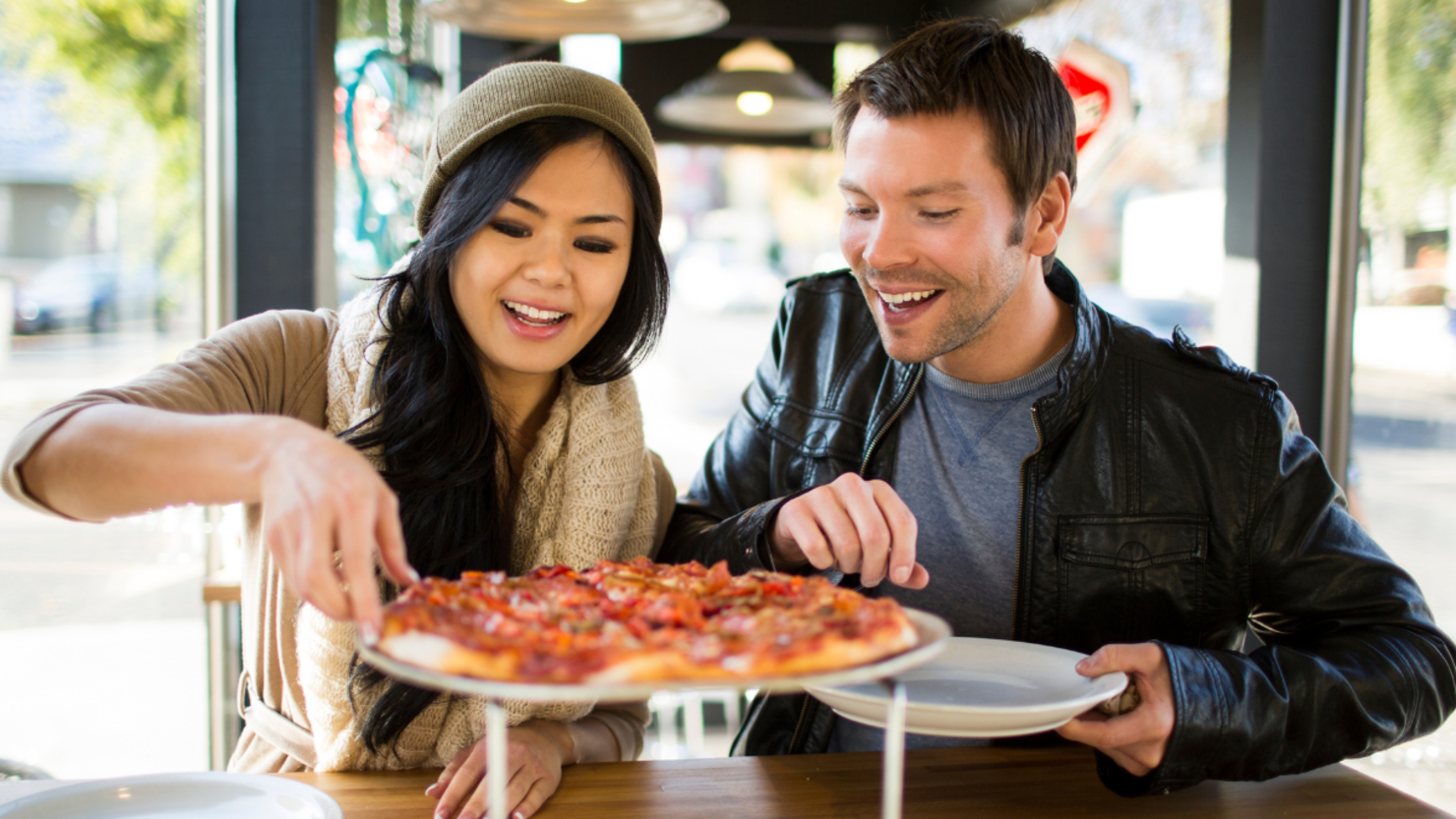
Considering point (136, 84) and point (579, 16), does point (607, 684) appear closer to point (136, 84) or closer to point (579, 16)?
point (579, 16)

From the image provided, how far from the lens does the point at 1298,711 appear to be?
4.40 feet

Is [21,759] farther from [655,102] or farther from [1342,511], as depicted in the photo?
[655,102]

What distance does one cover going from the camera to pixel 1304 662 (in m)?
1.39

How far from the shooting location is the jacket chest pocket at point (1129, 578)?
64.7 inches

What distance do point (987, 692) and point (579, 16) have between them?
1839 mm

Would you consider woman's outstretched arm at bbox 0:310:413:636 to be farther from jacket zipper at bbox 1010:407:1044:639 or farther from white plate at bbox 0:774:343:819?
jacket zipper at bbox 1010:407:1044:639

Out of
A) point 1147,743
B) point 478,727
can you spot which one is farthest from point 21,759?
point 1147,743

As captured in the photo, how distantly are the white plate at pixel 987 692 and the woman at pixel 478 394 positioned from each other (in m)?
0.43

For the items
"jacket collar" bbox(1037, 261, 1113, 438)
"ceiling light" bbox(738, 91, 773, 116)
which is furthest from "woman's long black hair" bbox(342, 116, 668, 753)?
"ceiling light" bbox(738, 91, 773, 116)

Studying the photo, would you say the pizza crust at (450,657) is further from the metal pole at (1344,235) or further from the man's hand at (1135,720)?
the metal pole at (1344,235)

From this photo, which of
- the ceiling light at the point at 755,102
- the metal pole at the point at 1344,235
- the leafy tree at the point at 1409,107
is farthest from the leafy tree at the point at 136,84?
the leafy tree at the point at 1409,107

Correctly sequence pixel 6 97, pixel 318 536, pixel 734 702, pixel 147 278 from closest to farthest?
pixel 318 536 → pixel 6 97 → pixel 147 278 → pixel 734 702

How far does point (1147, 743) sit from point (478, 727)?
2.80ft

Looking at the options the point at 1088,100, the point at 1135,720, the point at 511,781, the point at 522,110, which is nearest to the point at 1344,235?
the point at 1088,100
